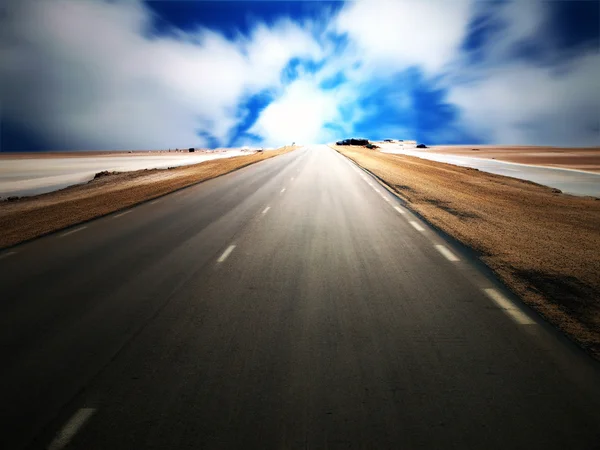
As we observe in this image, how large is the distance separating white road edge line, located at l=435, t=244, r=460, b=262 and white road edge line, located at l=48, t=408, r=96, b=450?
6.08 meters

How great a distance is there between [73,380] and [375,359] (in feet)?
9.69

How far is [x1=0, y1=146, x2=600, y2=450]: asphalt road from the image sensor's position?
267cm

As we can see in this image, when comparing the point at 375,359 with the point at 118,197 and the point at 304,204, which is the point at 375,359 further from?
the point at 118,197

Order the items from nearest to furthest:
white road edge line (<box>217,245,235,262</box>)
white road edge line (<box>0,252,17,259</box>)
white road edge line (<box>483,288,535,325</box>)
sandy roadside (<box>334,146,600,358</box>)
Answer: white road edge line (<box>483,288,535,325</box>) → sandy roadside (<box>334,146,600,358</box>) → white road edge line (<box>217,245,235,262</box>) → white road edge line (<box>0,252,17,259</box>)

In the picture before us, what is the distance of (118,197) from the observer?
17.1 metres

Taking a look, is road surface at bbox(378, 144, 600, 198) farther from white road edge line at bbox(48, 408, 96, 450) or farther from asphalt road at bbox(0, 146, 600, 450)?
white road edge line at bbox(48, 408, 96, 450)

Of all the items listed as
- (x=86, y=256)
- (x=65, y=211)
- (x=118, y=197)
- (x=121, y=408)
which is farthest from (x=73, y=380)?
(x=118, y=197)

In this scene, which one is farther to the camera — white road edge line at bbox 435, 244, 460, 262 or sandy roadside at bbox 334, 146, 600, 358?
white road edge line at bbox 435, 244, 460, 262

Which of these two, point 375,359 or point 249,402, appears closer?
point 249,402

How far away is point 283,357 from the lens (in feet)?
11.8

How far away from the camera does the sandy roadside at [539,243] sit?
4.60m

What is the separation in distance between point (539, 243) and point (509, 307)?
402 cm

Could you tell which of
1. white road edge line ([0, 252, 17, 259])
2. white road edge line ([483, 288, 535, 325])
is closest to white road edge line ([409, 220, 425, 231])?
white road edge line ([483, 288, 535, 325])

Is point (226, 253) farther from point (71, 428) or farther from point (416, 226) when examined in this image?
point (416, 226)
